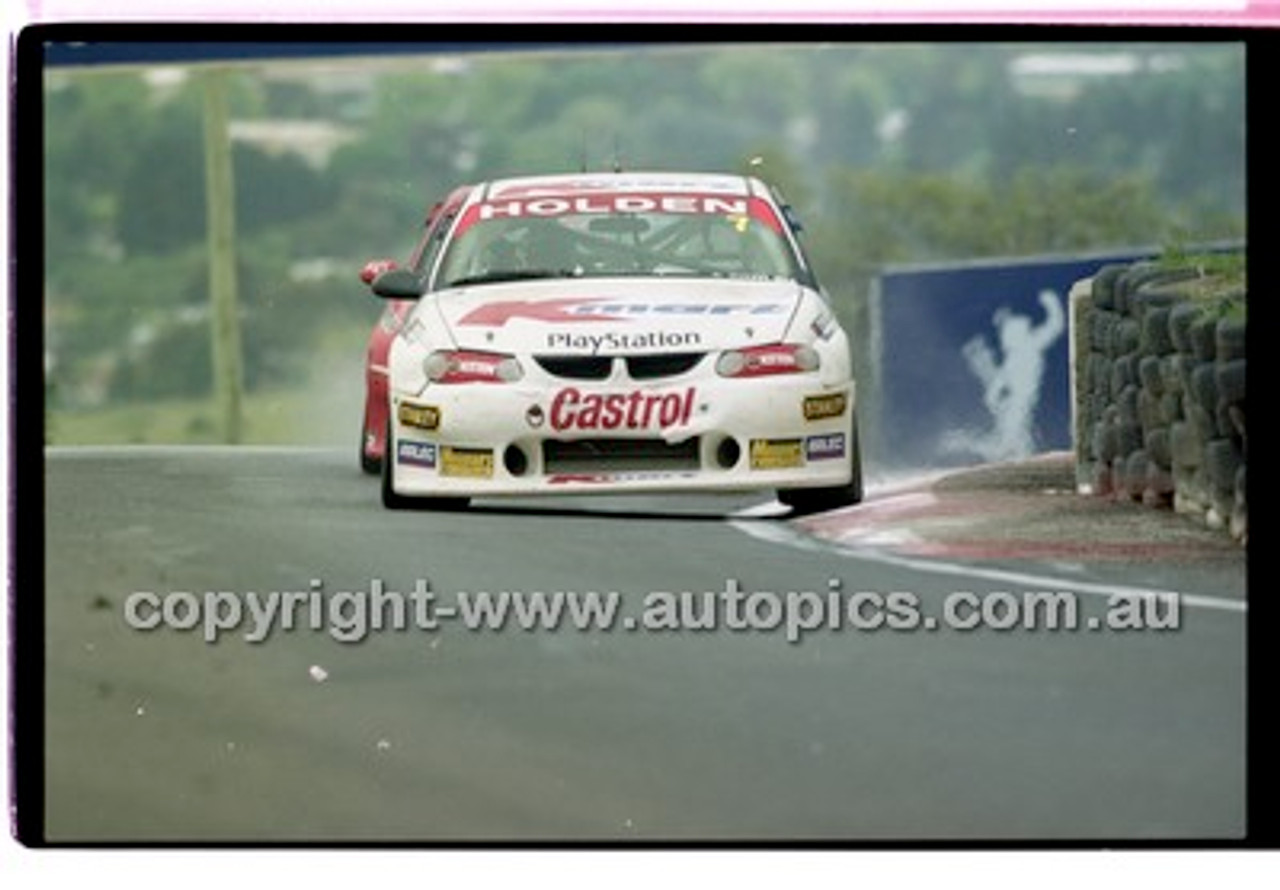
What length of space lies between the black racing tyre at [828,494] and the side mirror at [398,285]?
2.71ft

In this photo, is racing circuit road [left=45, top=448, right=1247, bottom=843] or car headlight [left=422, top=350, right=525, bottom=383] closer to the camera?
racing circuit road [left=45, top=448, right=1247, bottom=843]

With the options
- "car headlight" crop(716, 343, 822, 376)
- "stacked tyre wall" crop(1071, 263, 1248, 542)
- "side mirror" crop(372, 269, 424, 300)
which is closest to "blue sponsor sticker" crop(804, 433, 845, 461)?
"car headlight" crop(716, 343, 822, 376)

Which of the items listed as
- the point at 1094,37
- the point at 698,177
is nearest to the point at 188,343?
the point at 698,177

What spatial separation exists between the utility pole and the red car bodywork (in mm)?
261

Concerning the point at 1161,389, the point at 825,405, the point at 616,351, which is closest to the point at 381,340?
the point at 616,351

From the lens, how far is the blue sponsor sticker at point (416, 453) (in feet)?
30.0

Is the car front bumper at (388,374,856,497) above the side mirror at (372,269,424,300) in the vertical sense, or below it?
below

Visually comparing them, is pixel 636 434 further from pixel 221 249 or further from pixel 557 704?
pixel 221 249

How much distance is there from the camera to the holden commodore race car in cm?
907

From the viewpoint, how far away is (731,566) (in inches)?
356

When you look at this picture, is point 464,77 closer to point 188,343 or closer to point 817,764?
point 188,343

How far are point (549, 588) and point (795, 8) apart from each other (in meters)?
1.22

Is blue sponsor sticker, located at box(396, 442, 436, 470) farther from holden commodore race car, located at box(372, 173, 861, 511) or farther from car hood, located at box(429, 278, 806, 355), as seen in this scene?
car hood, located at box(429, 278, 806, 355)

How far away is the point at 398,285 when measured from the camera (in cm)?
917
